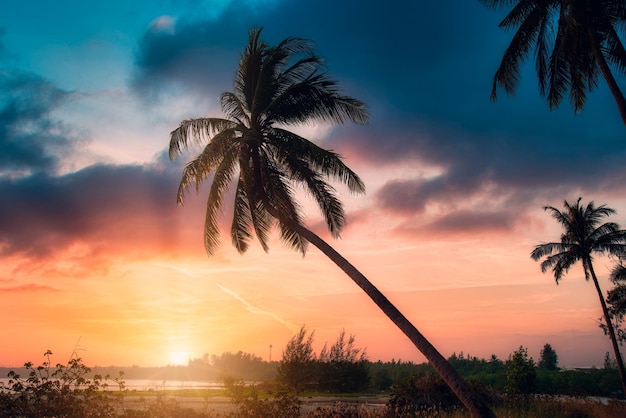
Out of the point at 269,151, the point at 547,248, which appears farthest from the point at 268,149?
the point at 547,248

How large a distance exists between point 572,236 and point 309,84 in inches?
1027

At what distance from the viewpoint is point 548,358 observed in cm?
14012

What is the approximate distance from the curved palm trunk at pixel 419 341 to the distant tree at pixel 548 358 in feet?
483

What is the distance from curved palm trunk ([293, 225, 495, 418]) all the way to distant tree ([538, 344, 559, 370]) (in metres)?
147

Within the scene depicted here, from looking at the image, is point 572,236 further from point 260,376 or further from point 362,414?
point 260,376

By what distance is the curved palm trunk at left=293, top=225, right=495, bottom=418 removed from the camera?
10648 mm

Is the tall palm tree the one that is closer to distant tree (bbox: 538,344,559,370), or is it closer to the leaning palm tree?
the leaning palm tree

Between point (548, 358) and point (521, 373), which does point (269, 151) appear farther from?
point (548, 358)

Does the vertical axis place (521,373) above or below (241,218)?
below

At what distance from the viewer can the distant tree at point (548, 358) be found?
138375 millimetres

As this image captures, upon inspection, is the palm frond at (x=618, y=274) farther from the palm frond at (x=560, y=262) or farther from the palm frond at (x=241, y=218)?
the palm frond at (x=241, y=218)

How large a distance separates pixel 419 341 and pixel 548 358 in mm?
151321

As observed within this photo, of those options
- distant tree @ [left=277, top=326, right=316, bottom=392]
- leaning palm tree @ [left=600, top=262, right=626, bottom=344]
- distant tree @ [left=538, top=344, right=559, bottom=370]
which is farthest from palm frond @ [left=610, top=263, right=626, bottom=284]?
distant tree @ [left=538, top=344, right=559, bottom=370]

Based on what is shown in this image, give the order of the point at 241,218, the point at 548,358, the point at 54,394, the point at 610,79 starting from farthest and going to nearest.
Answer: the point at 548,358
the point at 241,218
the point at 610,79
the point at 54,394
